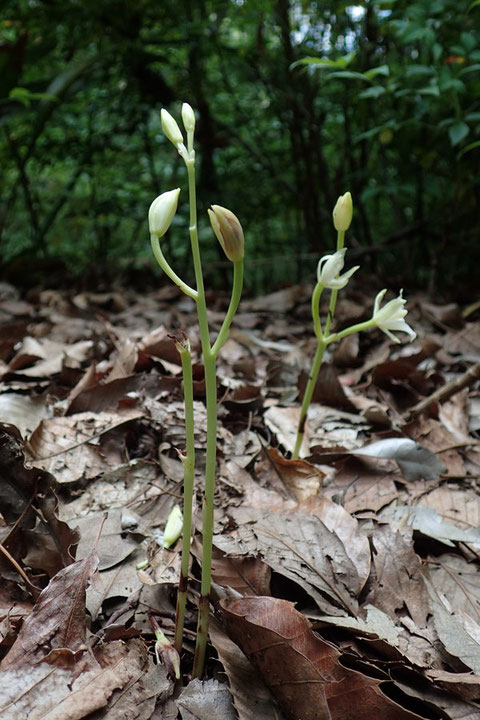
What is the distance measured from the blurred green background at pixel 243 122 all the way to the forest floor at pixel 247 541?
172 cm

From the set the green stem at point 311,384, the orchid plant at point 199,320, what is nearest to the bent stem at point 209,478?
the orchid plant at point 199,320

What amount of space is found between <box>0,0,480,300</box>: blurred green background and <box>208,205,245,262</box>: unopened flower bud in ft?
7.46

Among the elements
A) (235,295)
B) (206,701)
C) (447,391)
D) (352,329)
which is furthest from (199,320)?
(447,391)

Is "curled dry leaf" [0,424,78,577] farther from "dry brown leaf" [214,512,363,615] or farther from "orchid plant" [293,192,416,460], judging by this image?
"orchid plant" [293,192,416,460]

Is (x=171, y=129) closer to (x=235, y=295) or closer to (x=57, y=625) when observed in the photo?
(x=235, y=295)

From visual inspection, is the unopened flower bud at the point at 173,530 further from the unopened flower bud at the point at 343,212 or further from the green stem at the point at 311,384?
the unopened flower bud at the point at 343,212

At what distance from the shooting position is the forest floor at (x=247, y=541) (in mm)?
855

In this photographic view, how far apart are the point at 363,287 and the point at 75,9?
8.89 feet

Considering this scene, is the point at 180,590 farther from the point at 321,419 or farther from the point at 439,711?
the point at 321,419

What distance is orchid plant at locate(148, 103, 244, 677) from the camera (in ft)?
2.64

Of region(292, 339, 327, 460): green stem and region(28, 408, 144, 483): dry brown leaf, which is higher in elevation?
region(292, 339, 327, 460): green stem

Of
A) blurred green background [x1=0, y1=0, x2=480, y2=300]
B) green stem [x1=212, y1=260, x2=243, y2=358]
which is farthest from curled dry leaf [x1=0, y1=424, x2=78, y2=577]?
blurred green background [x1=0, y1=0, x2=480, y2=300]

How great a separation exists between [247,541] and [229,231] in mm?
669

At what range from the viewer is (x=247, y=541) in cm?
116
